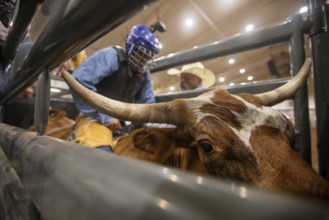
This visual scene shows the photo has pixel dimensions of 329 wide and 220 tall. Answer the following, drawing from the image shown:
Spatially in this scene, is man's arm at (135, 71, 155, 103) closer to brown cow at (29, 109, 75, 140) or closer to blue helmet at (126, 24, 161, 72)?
blue helmet at (126, 24, 161, 72)

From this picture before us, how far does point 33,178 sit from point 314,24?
1341mm

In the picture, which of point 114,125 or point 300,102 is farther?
point 114,125

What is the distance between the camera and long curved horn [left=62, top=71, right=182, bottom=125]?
100 cm

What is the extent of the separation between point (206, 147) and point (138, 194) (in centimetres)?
87

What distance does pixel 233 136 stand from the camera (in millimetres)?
1017

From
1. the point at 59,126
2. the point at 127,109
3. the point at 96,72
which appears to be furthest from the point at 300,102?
the point at 59,126

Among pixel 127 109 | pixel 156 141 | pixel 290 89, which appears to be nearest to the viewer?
pixel 127 109

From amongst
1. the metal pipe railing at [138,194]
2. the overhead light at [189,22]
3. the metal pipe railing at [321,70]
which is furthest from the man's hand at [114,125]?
the overhead light at [189,22]

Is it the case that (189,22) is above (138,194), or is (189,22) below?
above

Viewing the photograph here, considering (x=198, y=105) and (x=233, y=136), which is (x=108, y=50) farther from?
(x=233, y=136)

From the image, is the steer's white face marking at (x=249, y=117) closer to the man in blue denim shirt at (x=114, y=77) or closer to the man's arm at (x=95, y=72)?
the man in blue denim shirt at (x=114, y=77)

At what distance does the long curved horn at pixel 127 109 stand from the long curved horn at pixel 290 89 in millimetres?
543

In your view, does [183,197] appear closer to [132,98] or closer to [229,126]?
[229,126]

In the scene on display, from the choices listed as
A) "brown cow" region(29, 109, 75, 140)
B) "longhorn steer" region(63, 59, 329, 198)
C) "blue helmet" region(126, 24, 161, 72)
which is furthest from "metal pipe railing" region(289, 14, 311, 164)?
"brown cow" region(29, 109, 75, 140)
